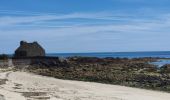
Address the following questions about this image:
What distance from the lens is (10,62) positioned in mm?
63469

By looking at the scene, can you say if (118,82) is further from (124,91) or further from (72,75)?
(72,75)

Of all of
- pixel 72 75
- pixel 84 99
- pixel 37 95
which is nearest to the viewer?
pixel 84 99

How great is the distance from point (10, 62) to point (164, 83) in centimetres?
3462

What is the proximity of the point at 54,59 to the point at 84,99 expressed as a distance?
146 ft

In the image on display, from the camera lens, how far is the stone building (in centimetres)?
7781

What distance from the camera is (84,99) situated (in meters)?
23.6

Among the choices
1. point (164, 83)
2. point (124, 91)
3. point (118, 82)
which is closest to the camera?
point (124, 91)

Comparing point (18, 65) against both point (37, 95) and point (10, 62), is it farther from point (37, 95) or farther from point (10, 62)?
point (37, 95)

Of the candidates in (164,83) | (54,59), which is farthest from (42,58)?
(164,83)

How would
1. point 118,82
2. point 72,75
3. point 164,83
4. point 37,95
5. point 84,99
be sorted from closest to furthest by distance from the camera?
point 84,99 < point 37,95 < point 164,83 < point 118,82 < point 72,75

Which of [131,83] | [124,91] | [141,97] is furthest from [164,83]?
[141,97]

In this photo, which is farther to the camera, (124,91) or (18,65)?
(18,65)

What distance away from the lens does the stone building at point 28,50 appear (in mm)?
77812

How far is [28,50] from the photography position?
78312 mm
